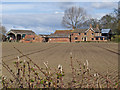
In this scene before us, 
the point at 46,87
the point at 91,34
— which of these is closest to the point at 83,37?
the point at 91,34

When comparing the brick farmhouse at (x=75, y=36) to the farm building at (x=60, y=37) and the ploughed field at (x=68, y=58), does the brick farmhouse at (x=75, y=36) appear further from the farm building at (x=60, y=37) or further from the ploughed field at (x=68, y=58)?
the ploughed field at (x=68, y=58)

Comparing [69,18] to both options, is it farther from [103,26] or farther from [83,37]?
[103,26]

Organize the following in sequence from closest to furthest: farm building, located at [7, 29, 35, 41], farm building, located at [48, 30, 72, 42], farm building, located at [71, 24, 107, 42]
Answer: farm building, located at [71, 24, 107, 42], farm building, located at [48, 30, 72, 42], farm building, located at [7, 29, 35, 41]

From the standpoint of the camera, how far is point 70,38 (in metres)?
88.6

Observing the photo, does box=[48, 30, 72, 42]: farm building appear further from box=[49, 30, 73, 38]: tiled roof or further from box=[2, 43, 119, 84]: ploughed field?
box=[2, 43, 119, 84]: ploughed field

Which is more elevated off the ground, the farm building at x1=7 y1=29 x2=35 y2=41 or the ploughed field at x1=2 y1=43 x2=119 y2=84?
the farm building at x1=7 y1=29 x2=35 y2=41

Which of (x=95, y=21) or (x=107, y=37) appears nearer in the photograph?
(x=107, y=37)

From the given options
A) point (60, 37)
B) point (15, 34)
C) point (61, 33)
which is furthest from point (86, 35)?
point (15, 34)

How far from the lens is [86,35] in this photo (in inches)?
3322

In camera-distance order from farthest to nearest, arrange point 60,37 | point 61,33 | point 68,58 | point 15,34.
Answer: point 15,34
point 61,33
point 60,37
point 68,58

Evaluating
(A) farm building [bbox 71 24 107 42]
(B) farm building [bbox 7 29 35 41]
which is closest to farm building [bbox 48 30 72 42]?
(A) farm building [bbox 71 24 107 42]

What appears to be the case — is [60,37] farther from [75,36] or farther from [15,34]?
[15,34]

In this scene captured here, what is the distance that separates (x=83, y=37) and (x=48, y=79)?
82443 millimetres

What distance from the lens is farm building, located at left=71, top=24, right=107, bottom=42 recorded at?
276ft
